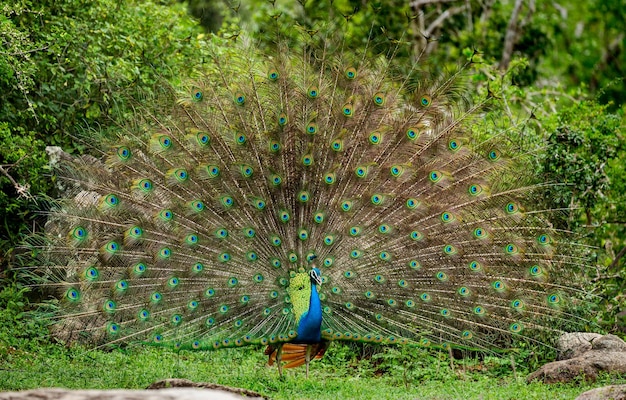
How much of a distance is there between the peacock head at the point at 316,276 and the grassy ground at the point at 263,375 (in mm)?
1007

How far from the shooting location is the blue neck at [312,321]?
9312mm

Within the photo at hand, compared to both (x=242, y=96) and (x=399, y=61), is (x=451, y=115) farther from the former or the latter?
(x=242, y=96)

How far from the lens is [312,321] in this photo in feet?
30.6

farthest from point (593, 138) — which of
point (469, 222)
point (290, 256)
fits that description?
point (290, 256)

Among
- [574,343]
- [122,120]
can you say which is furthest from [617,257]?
[122,120]

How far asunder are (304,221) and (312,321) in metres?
0.99

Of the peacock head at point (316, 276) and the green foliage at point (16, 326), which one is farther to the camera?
the green foliage at point (16, 326)

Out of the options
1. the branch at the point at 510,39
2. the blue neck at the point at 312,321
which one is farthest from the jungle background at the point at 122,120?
the branch at the point at 510,39

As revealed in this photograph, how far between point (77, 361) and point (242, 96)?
125 inches

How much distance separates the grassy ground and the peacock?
1.35 feet

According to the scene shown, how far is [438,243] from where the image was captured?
31.7 feet

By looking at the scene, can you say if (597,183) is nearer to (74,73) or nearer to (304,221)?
(304,221)

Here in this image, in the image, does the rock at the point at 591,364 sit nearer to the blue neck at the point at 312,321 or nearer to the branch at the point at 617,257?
the blue neck at the point at 312,321

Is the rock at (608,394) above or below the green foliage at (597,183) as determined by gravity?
below
